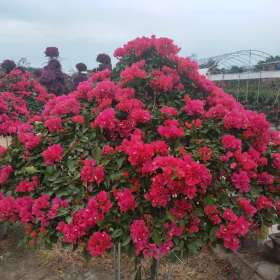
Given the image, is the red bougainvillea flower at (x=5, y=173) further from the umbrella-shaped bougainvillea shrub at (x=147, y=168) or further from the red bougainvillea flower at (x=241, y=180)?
the red bougainvillea flower at (x=241, y=180)

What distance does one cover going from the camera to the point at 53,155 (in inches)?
72.1

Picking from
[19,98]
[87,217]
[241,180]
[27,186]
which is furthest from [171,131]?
[19,98]

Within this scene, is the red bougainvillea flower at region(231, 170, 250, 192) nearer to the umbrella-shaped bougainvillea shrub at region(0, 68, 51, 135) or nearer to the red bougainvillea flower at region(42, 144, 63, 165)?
the red bougainvillea flower at region(42, 144, 63, 165)

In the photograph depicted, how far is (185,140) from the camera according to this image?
1891 millimetres

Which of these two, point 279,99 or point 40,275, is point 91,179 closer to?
point 40,275

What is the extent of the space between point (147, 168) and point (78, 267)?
2.19m

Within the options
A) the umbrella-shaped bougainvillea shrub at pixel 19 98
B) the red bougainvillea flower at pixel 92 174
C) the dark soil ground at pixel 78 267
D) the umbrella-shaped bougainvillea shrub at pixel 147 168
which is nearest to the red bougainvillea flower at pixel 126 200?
the umbrella-shaped bougainvillea shrub at pixel 147 168

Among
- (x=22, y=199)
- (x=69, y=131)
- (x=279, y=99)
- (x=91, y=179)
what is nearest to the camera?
(x=91, y=179)

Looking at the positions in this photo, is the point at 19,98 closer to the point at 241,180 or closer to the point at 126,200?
the point at 126,200

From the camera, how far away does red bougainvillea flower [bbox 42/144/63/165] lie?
1.83 m

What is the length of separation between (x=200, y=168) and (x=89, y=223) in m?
0.53

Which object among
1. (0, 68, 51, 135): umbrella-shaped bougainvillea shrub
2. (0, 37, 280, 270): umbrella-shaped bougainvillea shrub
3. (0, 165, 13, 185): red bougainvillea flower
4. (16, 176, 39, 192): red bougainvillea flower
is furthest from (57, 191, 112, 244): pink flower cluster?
(0, 68, 51, 135): umbrella-shaped bougainvillea shrub

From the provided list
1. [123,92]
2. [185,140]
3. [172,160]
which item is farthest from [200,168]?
[123,92]

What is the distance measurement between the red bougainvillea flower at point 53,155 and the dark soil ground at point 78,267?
1737 millimetres
